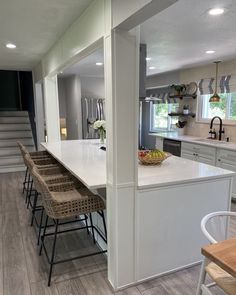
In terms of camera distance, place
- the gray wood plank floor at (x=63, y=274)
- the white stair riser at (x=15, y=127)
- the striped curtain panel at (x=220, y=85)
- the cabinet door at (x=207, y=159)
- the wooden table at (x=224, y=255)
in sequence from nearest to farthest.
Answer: the wooden table at (x=224, y=255) < the gray wood plank floor at (x=63, y=274) < the cabinet door at (x=207, y=159) < the striped curtain panel at (x=220, y=85) < the white stair riser at (x=15, y=127)

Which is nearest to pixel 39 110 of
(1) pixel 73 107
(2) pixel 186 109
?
(1) pixel 73 107

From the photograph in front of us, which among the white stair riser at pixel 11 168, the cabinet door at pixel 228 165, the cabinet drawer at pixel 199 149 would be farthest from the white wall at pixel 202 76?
the white stair riser at pixel 11 168

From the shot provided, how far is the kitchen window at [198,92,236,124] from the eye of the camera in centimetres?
472

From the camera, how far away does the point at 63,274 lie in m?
2.26

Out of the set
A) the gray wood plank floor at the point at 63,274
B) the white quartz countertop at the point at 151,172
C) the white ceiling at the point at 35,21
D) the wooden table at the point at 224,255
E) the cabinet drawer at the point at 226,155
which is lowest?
the gray wood plank floor at the point at 63,274

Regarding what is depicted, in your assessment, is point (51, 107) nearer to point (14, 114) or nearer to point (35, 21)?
point (35, 21)

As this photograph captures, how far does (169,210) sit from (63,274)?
1.11 m

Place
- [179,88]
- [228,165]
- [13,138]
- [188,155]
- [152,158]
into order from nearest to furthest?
1. [152,158]
2. [228,165]
3. [188,155]
4. [179,88]
5. [13,138]

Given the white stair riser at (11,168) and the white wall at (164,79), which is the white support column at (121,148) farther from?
the white stair riser at (11,168)

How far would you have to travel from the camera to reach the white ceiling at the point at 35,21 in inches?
84.7

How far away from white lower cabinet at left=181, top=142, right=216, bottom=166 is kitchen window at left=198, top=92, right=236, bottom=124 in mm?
786

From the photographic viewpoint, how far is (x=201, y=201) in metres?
2.31

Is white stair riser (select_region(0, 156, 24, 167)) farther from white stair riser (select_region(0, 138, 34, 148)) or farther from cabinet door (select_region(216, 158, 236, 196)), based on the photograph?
cabinet door (select_region(216, 158, 236, 196))

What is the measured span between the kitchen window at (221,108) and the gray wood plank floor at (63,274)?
2.41 meters
